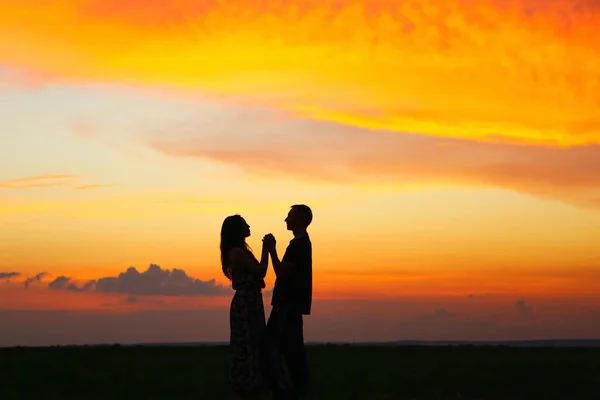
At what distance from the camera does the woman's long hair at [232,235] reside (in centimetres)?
1479

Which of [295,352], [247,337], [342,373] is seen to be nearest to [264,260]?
[247,337]

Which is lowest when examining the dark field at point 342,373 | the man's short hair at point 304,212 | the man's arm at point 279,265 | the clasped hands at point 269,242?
the dark field at point 342,373

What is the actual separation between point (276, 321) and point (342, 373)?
7998 mm

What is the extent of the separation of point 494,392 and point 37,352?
1455cm

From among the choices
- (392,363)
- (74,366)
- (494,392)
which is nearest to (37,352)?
(74,366)

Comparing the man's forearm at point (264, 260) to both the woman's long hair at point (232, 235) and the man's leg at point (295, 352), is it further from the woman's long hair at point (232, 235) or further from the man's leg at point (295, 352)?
the man's leg at point (295, 352)

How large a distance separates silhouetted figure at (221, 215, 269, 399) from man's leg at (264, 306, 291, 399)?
114 mm

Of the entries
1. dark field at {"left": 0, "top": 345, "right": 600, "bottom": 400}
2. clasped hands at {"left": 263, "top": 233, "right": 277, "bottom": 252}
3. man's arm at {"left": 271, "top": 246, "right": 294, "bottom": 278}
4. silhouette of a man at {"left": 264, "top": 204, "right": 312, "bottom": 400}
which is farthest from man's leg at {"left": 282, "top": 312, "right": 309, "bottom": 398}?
dark field at {"left": 0, "top": 345, "right": 600, "bottom": 400}

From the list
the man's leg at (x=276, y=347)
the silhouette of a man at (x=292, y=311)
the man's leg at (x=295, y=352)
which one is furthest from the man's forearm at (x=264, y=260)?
the man's leg at (x=295, y=352)

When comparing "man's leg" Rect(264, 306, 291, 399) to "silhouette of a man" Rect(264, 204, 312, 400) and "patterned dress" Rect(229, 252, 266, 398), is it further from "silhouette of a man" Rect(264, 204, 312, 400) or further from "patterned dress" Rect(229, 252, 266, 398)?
"patterned dress" Rect(229, 252, 266, 398)

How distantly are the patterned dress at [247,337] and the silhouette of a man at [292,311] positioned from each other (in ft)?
0.59

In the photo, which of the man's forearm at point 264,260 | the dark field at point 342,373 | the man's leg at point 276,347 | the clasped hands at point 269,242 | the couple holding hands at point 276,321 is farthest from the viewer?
the dark field at point 342,373

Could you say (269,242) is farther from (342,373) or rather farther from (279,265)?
(342,373)

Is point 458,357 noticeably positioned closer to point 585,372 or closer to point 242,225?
point 585,372
